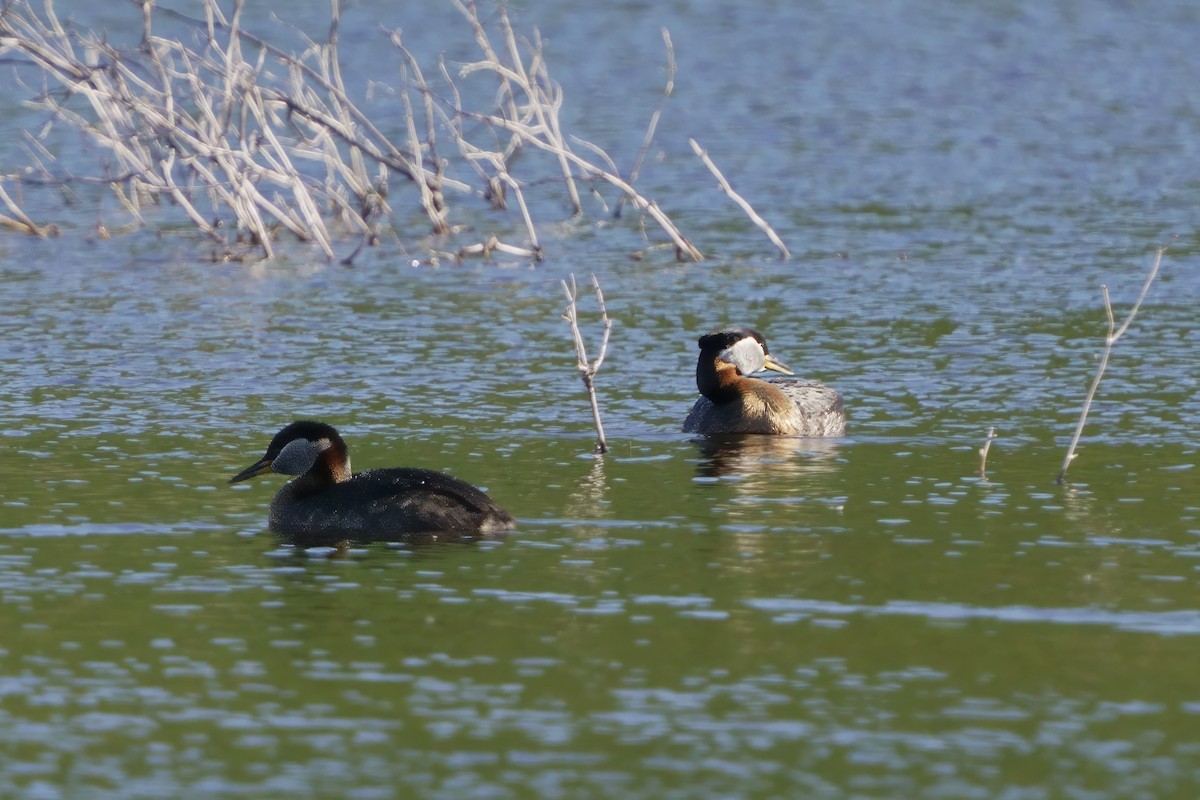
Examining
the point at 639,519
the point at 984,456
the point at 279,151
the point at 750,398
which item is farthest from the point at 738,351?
the point at 279,151

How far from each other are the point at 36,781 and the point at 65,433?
7.09 m

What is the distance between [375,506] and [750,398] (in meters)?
4.72

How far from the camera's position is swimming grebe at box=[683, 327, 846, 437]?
627 inches

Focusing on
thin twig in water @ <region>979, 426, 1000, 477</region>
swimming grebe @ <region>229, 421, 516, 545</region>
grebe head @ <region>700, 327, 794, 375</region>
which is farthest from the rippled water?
grebe head @ <region>700, 327, 794, 375</region>

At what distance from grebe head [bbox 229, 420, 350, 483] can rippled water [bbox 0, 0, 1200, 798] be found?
417 millimetres

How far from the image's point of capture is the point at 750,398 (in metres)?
16.4

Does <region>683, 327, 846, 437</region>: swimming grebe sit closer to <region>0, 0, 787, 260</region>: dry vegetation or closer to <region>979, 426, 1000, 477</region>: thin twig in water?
<region>979, 426, 1000, 477</region>: thin twig in water

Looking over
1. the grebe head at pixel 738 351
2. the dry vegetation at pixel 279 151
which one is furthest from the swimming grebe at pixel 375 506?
the dry vegetation at pixel 279 151

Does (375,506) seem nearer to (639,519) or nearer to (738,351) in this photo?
(639,519)

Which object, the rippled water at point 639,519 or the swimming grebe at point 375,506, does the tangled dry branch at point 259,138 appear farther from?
the swimming grebe at point 375,506

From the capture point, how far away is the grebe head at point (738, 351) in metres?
16.7

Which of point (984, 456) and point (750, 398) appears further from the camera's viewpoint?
point (750, 398)

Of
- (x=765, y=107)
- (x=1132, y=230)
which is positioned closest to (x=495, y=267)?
(x=1132, y=230)

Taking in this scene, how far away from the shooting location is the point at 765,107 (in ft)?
111
